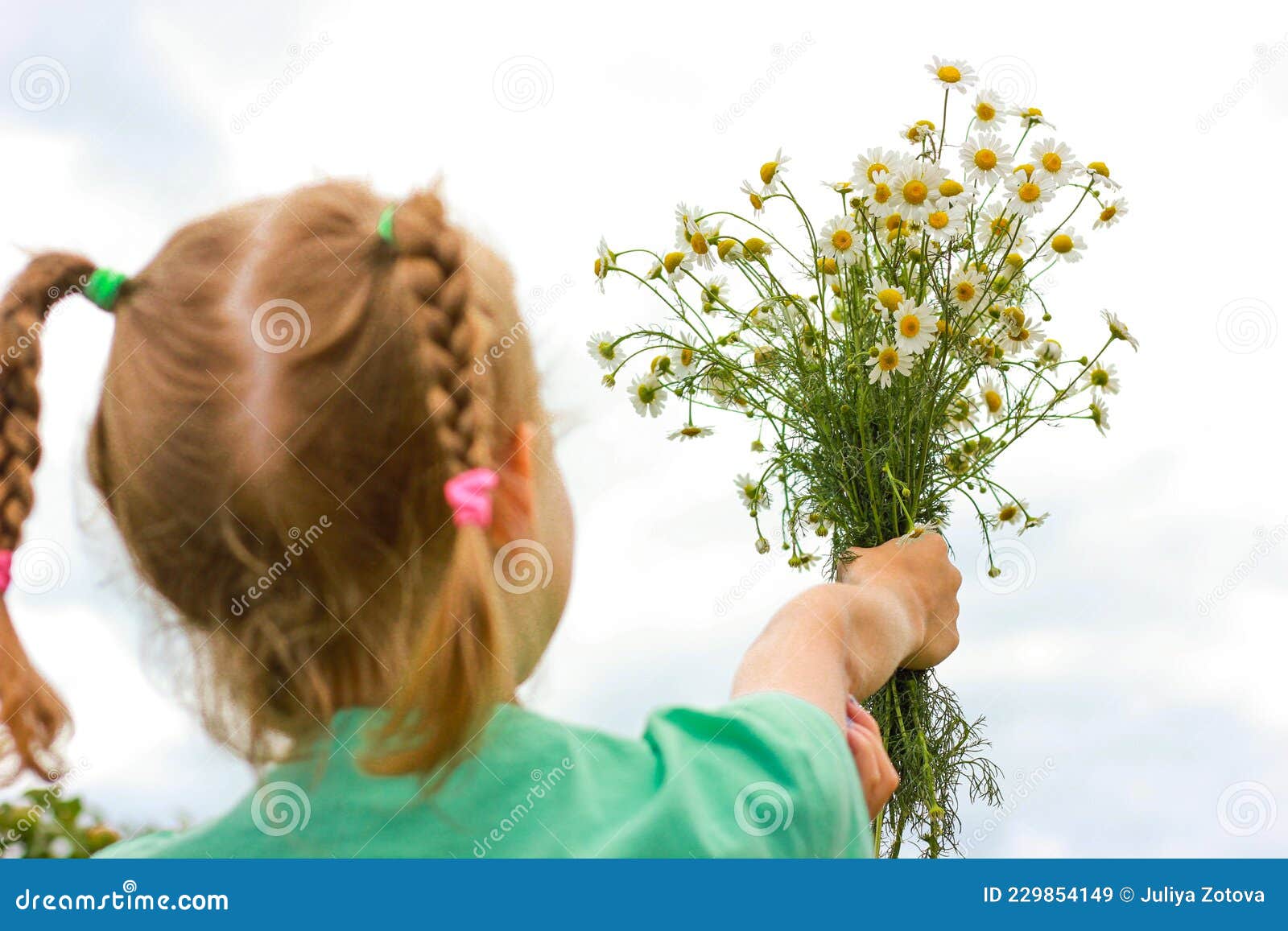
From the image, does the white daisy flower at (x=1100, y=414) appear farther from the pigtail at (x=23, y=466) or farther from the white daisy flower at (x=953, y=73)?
the pigtail at (x=23, y=466)

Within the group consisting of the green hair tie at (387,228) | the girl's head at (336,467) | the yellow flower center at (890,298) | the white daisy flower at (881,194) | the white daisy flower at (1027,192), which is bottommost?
the girl's head at (336,467)

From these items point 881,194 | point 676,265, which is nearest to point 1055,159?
point 881,194

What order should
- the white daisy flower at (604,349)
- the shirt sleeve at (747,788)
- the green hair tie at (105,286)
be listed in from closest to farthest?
the shirt sleeve at (747,788) < the green hair tie at (105,286) < the white daisy flower at (604,349)

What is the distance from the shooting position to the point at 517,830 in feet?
2.41

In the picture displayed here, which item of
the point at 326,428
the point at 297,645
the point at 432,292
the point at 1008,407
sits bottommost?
the point at 297,645

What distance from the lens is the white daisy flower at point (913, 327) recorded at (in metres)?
1.23

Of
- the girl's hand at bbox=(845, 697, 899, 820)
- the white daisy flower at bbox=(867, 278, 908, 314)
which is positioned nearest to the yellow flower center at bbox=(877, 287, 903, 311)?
the white daisy flower at bbox=(867, 278, 908, 314)

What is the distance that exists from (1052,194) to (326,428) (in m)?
0.93

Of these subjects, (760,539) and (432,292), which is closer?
(432,292)

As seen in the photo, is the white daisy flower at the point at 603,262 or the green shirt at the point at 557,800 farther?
the white daisy flower at the point at 603,262

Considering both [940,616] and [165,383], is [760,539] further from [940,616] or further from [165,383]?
[165,383]

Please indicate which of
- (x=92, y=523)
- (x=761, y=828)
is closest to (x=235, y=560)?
(x=92, y=523)

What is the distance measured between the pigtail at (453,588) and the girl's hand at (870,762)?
34 centimetres

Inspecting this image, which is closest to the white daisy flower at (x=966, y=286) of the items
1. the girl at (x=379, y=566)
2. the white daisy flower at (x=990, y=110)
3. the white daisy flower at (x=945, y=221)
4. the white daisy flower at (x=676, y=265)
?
the white daisy flower at (x=945, y=221)
